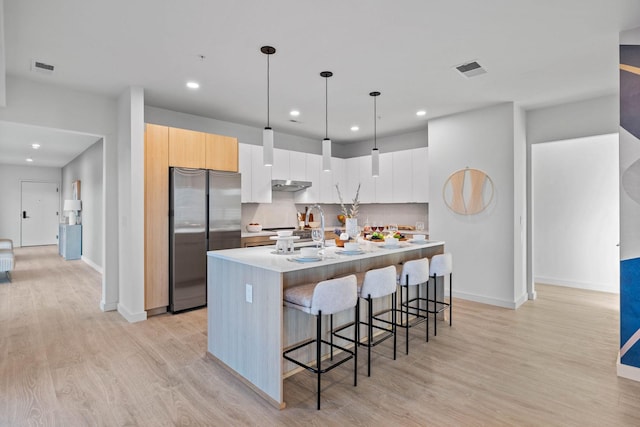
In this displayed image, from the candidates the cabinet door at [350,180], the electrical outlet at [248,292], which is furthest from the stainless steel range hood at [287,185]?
the electrical outlet at [248,292]

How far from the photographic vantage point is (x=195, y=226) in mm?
4422

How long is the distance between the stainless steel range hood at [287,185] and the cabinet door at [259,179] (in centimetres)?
15

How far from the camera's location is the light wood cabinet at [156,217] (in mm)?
4164

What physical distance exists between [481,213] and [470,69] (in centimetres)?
212

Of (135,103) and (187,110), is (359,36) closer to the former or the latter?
(135,103)

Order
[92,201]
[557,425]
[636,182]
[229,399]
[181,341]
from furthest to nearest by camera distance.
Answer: [92,201], [181,341], [636,182], [229,399], [557,425]

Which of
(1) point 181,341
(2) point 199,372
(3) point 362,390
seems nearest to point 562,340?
(3) point 362,390

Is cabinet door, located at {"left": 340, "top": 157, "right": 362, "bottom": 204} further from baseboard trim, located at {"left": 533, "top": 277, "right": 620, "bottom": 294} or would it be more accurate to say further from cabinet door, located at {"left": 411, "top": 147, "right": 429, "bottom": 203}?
baseboard trim, located at {"left": 533, "top": 277, "right": 620, "bottom": 294}

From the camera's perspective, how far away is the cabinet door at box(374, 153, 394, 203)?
6191 millimetres

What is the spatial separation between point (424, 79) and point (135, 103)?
10.9 ft

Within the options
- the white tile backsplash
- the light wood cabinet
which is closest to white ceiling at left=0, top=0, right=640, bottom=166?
the light wood cabinet

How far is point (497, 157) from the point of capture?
4.64 m

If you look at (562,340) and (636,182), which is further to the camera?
(562,340)

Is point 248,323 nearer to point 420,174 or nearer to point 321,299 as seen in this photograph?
point 321,299
